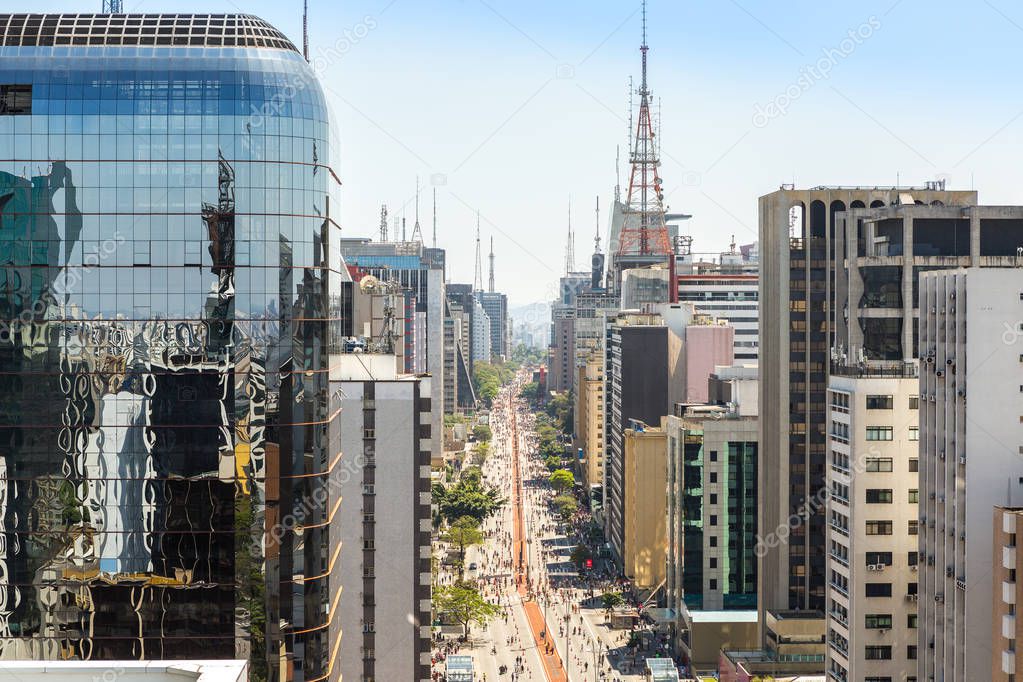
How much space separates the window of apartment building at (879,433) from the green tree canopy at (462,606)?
4820cm

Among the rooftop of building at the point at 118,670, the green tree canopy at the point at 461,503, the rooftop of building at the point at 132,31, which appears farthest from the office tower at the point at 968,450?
the green tree canopy at the point at 461,503

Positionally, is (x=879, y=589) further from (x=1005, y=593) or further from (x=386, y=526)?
(x=386, y=526)

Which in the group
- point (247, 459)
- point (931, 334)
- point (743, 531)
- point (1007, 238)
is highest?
point (1007, 238)

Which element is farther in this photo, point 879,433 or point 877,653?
point 879,433

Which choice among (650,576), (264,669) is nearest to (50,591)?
(264,669)

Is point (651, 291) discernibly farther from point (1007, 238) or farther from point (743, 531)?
point (1007, 238)

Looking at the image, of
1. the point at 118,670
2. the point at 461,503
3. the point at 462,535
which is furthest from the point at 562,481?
the point at 118,670

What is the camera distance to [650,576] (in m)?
106

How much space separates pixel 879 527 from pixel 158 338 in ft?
105

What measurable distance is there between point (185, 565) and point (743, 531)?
57.8m

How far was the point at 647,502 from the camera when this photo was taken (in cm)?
10681

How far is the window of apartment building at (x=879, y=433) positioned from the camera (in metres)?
51.8

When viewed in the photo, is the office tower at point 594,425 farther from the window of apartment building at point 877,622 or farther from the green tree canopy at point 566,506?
the window of apartment building at point 877,622

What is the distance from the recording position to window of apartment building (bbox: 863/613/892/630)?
51.5m
